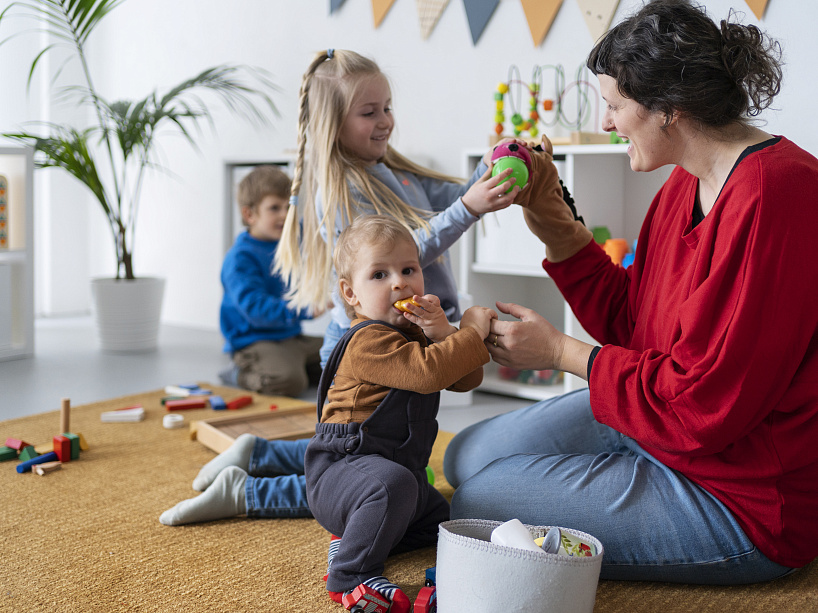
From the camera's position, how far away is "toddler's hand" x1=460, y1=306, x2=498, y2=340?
4.43 feet

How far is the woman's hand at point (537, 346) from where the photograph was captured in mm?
1267

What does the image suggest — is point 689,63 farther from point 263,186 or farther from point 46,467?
point 263,186

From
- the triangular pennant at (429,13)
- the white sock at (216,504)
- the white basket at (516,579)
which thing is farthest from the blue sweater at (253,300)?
the white basket at (516,579)

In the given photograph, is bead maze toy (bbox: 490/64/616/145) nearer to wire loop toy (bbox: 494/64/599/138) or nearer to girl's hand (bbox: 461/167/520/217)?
wire loop toy (bbox: 494/64/599/138)

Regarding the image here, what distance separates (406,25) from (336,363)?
220cm

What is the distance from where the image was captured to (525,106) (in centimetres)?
295

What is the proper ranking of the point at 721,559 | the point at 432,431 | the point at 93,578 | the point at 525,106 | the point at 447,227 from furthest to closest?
→ the point at 525,106
the point at 447,227
the point at 432,431
the point at 93,578
the point at 721,559

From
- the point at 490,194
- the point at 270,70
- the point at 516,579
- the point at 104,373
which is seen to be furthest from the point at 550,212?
the point at 270,70

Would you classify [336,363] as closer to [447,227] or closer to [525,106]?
[447,227]

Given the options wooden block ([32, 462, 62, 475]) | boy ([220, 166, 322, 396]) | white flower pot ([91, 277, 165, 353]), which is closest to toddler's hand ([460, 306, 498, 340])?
wooden block ([32, 462, 62, 475])

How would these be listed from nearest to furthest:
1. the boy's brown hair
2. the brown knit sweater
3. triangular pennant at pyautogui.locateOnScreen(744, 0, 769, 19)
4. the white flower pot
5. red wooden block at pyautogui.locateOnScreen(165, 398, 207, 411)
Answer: the brown knit sweater → triangular pennant at pyautogui.locateOnScreen(744, 0, 769, 19) → red wooden block at pyautogui.locateOnScreen(165, 398, 207, 411) → the boy's brown hair → the white flower pot

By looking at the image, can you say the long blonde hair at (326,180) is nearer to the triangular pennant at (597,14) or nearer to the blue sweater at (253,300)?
the blue sweater at (253,300)

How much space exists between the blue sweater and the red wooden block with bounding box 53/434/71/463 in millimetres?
1009

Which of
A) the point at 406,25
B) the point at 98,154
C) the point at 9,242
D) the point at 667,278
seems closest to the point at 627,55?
the point at 667,278
